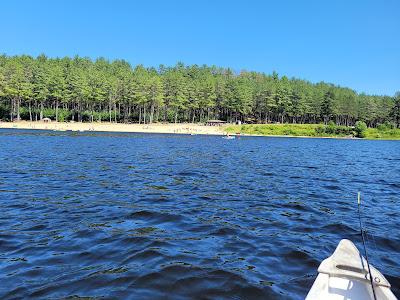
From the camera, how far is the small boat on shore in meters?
5.12

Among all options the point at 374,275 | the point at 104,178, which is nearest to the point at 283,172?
the point at 104,178

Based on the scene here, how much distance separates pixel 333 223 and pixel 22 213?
10.5 metres

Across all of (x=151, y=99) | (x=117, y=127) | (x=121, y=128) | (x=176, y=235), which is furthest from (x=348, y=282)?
(x=151, y=99)

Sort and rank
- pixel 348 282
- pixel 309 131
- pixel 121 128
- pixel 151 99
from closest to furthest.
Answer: pixel 348 282, pixel 121 128, pixel 309 131, pixel 151 99

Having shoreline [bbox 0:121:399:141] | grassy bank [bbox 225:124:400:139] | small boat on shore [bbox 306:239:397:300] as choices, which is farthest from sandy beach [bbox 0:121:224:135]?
small boat on shore [bbox 306:239:397:300]

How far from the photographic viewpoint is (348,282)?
5570 mm

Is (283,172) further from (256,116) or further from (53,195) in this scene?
(256,116)

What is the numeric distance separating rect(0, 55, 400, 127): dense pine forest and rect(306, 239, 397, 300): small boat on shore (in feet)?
357

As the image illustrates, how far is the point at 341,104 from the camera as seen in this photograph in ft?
463

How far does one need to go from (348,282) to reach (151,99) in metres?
112

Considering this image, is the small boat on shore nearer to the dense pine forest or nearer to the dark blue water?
the dark blue water

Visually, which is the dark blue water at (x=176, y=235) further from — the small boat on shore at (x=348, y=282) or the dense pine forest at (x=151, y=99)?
the dense pine forest at (x=151, y=99)

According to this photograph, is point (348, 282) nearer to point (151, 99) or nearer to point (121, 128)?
point (121, 128)

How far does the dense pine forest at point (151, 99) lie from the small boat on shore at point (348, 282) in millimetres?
108902
